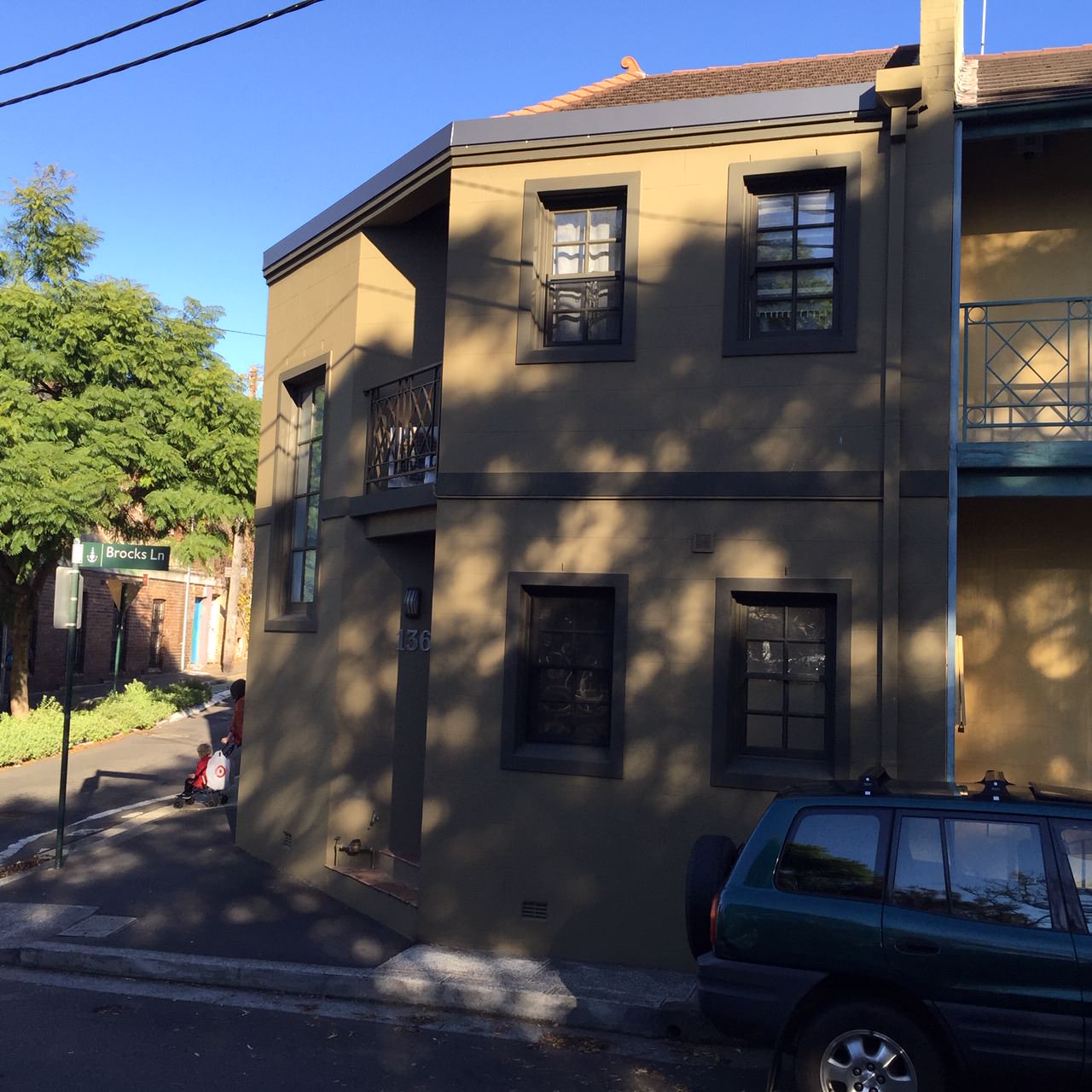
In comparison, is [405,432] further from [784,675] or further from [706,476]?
[784,675]

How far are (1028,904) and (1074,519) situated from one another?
17.1ft

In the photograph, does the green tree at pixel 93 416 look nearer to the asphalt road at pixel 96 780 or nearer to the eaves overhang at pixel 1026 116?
the asphalt road at pixel 96 780

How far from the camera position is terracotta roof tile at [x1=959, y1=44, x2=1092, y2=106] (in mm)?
8312

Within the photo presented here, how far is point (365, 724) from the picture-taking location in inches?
412

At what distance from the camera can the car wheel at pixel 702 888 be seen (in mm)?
5902

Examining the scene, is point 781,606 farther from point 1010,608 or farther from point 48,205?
point 48,205

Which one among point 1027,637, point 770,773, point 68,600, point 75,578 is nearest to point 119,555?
point 75,578

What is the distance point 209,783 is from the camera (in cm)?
1470

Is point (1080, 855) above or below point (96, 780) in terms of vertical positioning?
above

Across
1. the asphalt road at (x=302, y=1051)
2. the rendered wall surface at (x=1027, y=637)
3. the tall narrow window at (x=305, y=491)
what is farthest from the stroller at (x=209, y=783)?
the rendered wall surface at (x=1027, y=637)

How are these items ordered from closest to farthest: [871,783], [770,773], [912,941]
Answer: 1. [912,941]
2. [871,783]
3. [770,773]

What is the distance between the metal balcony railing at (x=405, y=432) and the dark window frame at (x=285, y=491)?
44.2 inches

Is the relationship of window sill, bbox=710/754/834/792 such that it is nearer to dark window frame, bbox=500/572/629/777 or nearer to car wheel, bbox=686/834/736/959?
dark window frame, bbox=500/572/629/777

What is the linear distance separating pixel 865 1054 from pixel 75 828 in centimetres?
1101
